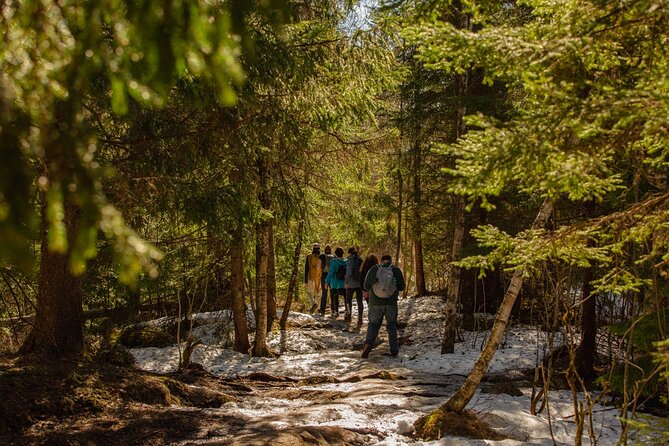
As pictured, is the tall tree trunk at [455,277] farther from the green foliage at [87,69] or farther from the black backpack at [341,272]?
the green foliage at [87,69]

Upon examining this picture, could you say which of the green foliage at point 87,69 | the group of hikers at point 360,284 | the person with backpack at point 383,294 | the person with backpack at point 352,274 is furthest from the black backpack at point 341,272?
the green foliage at point 87,69

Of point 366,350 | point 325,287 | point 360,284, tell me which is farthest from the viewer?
point 325,287

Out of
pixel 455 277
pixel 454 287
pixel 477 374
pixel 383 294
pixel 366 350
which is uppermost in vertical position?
pixel 455 277

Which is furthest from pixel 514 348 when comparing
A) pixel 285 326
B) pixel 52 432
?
pixel 52 432

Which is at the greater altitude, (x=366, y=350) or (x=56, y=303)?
(x=56, y=303)

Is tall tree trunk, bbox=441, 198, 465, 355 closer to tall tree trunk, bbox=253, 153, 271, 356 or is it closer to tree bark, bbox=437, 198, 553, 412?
tall tree trunk, bbox=253, 153, 271, 356

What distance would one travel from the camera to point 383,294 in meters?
11.4

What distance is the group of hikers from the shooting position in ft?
37.8

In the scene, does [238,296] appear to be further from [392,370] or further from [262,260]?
[392,370]

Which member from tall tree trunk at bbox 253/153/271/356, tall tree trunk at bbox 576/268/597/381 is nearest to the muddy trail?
tall tree trunk at bbox 253/153/271/356

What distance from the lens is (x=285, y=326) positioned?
48.4 ft

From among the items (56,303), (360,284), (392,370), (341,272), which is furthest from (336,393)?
(341,272)

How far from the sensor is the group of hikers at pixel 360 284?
37.8ft

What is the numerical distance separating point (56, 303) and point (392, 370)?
5.70 meters
